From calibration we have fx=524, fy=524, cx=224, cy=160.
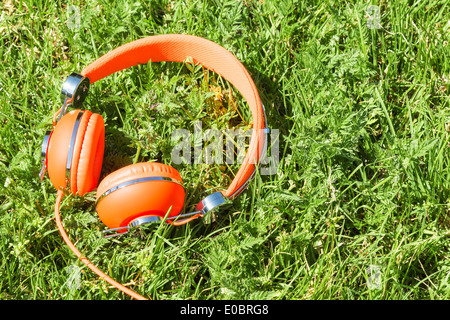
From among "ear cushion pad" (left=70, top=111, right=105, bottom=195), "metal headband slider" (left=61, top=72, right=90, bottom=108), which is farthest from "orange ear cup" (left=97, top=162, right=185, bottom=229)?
"metal headband slider" (left=61, top=72, right=90, bottom=108)

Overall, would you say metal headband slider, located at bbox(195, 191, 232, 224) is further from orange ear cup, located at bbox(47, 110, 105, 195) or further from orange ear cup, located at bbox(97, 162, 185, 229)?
orange ear cup, located at bbox(47, 110, 105, 195)

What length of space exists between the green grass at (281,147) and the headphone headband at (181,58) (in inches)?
5.4

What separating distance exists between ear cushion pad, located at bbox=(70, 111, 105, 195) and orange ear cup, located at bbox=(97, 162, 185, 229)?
6.5 inches

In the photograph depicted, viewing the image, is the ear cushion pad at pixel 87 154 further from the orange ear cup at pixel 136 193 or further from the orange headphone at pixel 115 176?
the orange ear cup at pixel 136 193

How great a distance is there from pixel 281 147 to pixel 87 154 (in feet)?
4.16

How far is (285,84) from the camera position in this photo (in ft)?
12.0

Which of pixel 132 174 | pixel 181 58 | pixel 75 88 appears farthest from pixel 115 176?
pixel 181 58

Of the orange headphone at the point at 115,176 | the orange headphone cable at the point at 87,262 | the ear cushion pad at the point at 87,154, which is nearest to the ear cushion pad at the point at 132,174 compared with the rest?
the orange headphone at the point at 115,176

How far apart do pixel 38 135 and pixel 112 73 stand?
67 centimetres

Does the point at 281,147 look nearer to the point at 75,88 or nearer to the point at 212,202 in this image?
the point at 212,202

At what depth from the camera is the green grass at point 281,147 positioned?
313cm

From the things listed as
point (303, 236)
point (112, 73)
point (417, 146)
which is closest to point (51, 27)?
point (112, 73)

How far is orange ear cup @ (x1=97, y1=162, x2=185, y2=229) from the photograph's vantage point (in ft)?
9.55

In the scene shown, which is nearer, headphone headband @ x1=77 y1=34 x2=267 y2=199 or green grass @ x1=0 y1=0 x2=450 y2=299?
green grass @ x1=0 y1=0 x2=450 y2=299
